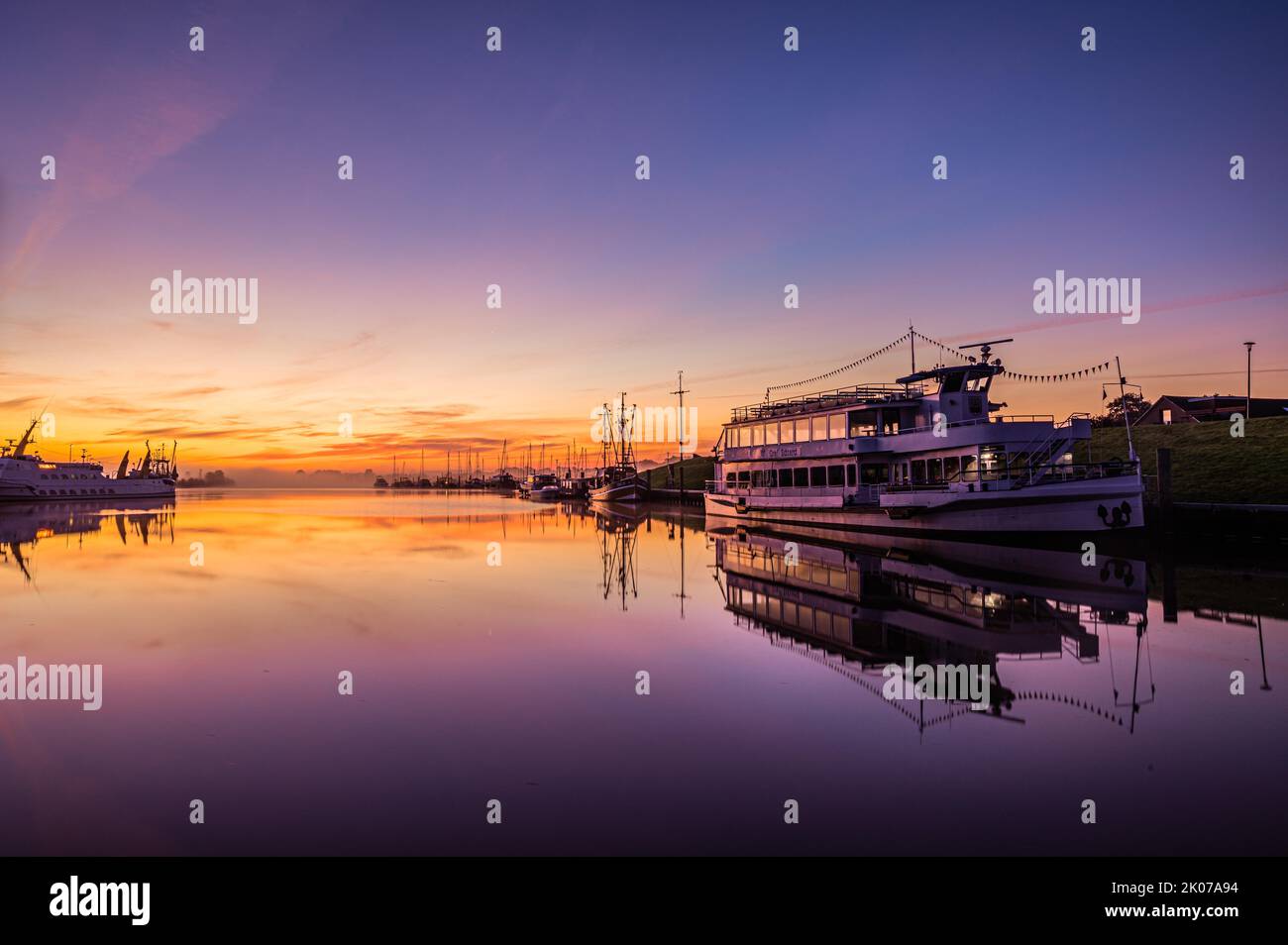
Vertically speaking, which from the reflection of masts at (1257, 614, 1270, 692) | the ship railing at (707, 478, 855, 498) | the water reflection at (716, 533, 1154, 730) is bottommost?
the reflection of masts at (1257, 614, 1270, 692)

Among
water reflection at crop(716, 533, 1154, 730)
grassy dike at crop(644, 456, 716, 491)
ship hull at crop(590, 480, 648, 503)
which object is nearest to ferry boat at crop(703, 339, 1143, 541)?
water reflection at crop(716, 533, 1154, 730)

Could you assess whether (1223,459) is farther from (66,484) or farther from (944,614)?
(66,484)

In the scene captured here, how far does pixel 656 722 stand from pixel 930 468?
35364mm

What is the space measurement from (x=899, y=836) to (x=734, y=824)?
1.68 m

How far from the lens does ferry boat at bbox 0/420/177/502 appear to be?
110 m

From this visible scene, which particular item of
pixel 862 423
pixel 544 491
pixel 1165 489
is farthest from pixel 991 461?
pixel 544 491

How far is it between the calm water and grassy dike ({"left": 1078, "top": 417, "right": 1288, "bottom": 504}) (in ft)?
90.0

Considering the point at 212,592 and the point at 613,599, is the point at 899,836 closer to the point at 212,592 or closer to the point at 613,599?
the point at 613,599

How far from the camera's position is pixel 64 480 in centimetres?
12350

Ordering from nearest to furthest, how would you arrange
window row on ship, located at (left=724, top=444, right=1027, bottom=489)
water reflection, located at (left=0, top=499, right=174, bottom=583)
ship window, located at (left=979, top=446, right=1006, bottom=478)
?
water reflection, located at (left=0, top=499, right=174, bottom=583) < ship window, located at (left=979, top=446, right=1006, bottom=478) < window row on ship, located at (left=724, top=444, right=1027, bottom=489)

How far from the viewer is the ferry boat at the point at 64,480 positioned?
362 ft

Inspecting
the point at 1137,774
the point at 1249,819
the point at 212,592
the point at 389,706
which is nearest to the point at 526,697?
the point at 389,706

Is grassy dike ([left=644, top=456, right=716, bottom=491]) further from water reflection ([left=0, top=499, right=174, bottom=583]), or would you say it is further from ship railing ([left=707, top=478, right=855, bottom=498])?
water reflection ([left=0, top=499, right=174, bottom=583])

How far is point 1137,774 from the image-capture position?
362 inches
